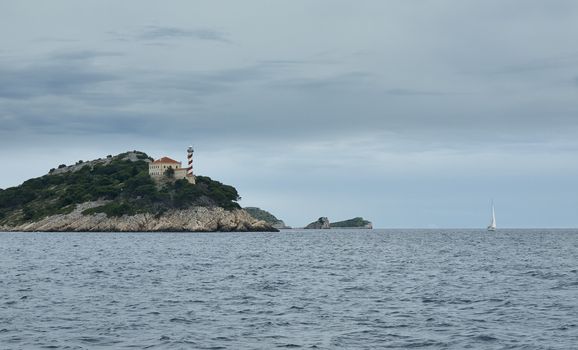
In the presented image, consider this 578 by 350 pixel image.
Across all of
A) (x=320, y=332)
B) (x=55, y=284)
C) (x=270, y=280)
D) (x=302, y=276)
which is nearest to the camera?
(x=320, y=332)

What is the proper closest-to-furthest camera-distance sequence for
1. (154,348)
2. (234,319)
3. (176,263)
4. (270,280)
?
(154,348), (234,319), (270,280), (176,263)

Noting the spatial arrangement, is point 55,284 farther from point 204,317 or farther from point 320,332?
point 320,332

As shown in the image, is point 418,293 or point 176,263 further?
point 176,263

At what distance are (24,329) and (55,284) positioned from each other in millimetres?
23014

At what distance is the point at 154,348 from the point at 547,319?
844 inches

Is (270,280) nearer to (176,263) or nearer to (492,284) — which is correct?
(492,284)

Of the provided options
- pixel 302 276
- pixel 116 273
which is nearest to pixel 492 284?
pixel 302 276

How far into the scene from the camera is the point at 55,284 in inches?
2319

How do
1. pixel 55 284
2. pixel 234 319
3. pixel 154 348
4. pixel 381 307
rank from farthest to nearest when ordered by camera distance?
pixel 55 284
pixel 381 307
pixel 234 319
pixel 154 348

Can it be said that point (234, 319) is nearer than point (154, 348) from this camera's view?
No

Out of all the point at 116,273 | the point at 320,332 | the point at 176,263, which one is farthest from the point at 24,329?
the point at 176,263

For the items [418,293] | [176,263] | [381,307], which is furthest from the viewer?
[176,263]

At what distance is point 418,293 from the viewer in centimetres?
5378

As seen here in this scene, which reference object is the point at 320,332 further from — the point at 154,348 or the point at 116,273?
the point at 116,273
